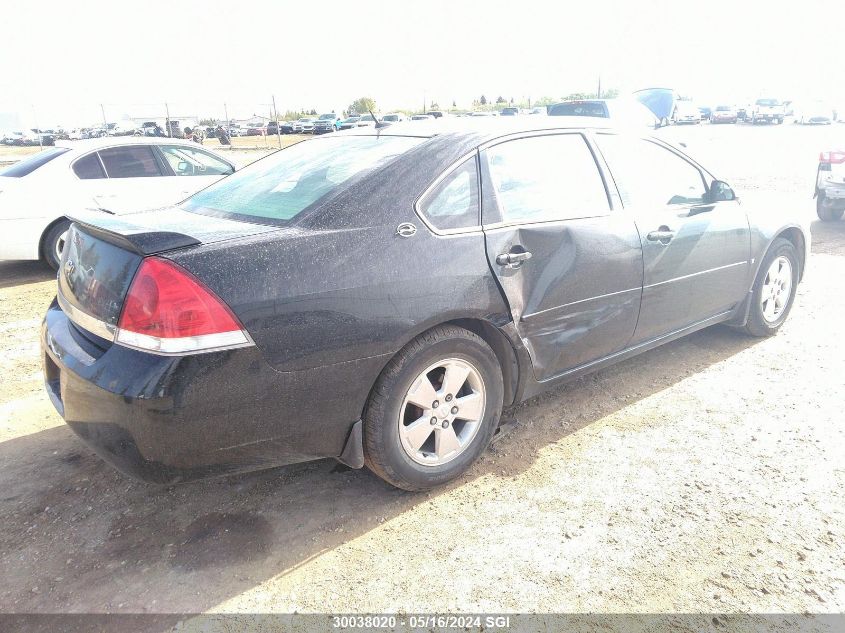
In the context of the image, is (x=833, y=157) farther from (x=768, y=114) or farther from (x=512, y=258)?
(x=768, y=114)

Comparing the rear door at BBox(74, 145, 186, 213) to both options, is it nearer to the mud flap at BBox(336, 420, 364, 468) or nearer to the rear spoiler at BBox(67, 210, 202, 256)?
the rear spoiler at BBox(67, 210, 202, 256)

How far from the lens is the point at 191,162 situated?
762 cm

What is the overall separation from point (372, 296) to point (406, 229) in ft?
1.17

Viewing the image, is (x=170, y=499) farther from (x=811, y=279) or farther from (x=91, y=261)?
(x=811, y=279)

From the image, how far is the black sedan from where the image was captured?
7.22ft

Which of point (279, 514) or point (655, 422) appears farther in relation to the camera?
point (655, 422)

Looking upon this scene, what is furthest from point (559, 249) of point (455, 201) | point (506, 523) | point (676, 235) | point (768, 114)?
point (768, 114)

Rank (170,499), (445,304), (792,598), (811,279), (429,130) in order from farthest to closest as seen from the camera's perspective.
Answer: (811,279), (429,130), (170,499), (445,304), (792,598)

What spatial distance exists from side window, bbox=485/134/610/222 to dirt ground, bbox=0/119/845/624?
1.18m

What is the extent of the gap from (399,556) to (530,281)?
4.40ft

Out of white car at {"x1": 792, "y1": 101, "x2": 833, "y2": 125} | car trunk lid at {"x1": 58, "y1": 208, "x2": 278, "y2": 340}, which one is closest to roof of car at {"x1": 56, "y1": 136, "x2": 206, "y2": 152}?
car trunk lid at {"x1": 58, "y1": 208, "x2": 278, "y2": 340}

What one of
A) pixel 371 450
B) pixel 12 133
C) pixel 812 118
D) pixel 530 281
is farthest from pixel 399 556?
pixel 12 133

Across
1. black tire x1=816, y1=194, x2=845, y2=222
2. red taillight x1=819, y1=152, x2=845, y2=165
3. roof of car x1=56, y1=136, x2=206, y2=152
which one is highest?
roof of car x1=56, y1=136, x2=206, y2=152

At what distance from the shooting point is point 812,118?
4375cm
